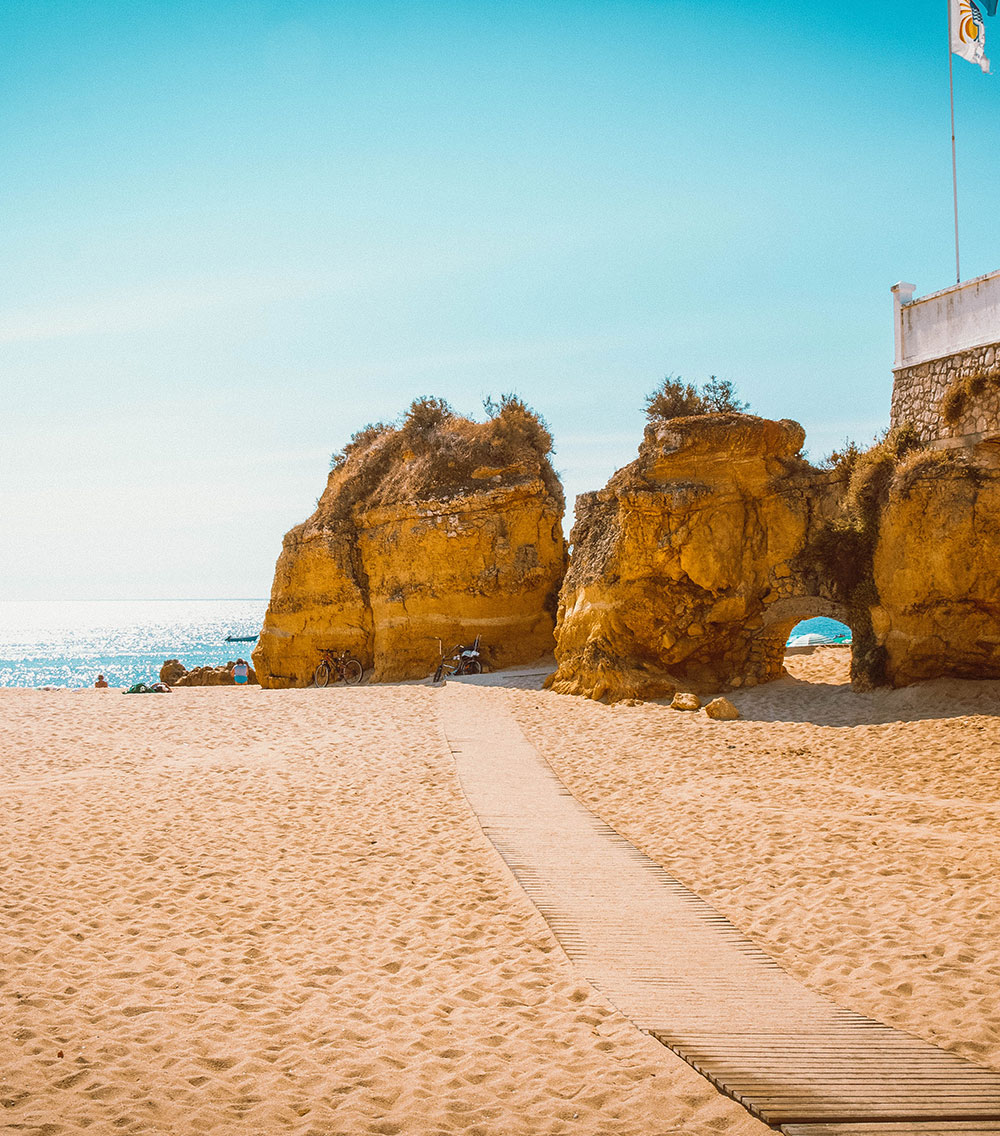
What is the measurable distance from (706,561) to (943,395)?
6.80 m

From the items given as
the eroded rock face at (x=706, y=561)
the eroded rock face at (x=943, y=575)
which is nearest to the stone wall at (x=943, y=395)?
the eroded rock face at (x=943, y=575)

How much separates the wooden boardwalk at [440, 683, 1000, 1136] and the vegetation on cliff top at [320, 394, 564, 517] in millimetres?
17849

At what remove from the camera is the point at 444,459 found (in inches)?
1091

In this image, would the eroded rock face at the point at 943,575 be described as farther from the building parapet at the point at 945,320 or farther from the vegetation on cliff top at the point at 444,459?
the vegetation on cliff top at the point at 444,459

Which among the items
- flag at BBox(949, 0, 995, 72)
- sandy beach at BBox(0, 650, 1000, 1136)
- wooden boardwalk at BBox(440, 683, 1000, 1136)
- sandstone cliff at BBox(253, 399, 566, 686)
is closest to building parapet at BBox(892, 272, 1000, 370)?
flag at BBox(949, 0, 995, 72)

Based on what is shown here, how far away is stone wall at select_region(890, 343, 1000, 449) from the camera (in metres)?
17.8

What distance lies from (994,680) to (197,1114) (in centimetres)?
1536

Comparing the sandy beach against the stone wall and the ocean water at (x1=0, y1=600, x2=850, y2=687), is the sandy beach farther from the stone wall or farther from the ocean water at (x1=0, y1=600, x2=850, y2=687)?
the ocean water at (x1=0, y1=600, x2=850, y2=687)

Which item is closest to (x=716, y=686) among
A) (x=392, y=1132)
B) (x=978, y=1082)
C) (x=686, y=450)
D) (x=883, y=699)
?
(x=883, y=699)

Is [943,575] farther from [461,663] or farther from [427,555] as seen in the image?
[427,555]

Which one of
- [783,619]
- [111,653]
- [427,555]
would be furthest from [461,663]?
[111,653]

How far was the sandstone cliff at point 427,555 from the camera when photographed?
26.1 meters

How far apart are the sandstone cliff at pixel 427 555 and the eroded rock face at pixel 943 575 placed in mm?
11473

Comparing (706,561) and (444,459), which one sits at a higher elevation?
(444,459)
